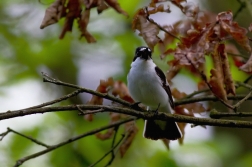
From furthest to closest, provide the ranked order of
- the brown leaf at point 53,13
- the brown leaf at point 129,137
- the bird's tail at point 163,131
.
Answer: the bird's tail at point 163,131 < the brown leaf at point 129,137 < the brown leaf at point 53,13

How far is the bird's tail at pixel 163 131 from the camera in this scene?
11.8ft

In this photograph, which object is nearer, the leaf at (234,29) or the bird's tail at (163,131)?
the leaf at (234,29)

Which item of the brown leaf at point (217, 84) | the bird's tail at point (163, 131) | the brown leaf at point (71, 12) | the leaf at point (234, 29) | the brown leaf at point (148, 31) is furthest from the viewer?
the bird's tail at point (163, 131)

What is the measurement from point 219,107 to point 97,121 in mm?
1440

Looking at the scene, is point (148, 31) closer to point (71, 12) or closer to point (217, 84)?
point (217, 84)

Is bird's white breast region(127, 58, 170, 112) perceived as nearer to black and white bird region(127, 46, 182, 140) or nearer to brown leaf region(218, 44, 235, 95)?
black and white bird region(127, 46, 182, 140)

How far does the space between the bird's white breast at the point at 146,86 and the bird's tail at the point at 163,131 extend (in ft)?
0.59

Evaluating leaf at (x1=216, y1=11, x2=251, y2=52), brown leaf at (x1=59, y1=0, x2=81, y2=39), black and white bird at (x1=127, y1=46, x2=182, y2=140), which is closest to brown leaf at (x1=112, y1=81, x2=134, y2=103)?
black and white bird at (x1=127, y1=46, x2=182, y2=140)

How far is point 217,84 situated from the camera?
267 cm

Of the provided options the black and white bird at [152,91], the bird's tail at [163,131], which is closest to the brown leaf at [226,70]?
the black and white bird at [152,91]

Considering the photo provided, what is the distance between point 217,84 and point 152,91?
3.07 feet

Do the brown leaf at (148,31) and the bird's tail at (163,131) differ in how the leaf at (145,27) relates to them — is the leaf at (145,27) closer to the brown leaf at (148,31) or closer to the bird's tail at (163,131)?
the brown leaf at (148,31)

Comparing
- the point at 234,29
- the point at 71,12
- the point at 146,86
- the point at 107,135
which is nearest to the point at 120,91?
the point at 146,86

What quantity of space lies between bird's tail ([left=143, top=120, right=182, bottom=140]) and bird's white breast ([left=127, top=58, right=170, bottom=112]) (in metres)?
0.18
